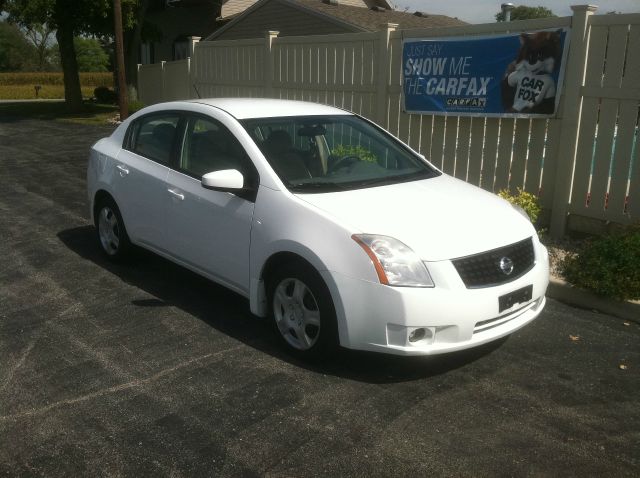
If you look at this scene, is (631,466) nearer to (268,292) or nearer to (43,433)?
(268,292)

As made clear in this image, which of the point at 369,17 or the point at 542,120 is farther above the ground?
the point at 369,17

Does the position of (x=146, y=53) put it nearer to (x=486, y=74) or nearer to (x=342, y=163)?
(x=486, y=74)

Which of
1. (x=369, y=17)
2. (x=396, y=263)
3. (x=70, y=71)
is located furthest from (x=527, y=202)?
(x=70, y=71)

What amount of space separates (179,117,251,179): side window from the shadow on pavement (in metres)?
1.14

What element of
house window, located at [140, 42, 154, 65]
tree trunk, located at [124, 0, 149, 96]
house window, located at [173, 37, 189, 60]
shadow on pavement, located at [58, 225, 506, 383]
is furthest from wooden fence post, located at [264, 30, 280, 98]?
house window, located at [140, 42, 154, 65]

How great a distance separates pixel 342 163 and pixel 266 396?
6.54 feet

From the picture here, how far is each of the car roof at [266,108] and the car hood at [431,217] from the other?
1.13 m

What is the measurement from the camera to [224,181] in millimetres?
4953

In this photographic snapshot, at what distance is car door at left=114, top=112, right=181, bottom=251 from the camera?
6.01 m

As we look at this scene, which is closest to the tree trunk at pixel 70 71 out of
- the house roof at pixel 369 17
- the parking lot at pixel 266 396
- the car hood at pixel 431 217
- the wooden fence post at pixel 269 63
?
the house roof at pixel 369 17

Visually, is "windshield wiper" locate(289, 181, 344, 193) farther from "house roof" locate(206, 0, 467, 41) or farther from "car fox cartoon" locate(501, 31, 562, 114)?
"house roof" locate(206, 0, 467, 41)

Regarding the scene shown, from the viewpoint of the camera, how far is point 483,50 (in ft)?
26.8

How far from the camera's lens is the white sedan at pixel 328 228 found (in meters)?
4.26

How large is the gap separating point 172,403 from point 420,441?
149 centimetres
